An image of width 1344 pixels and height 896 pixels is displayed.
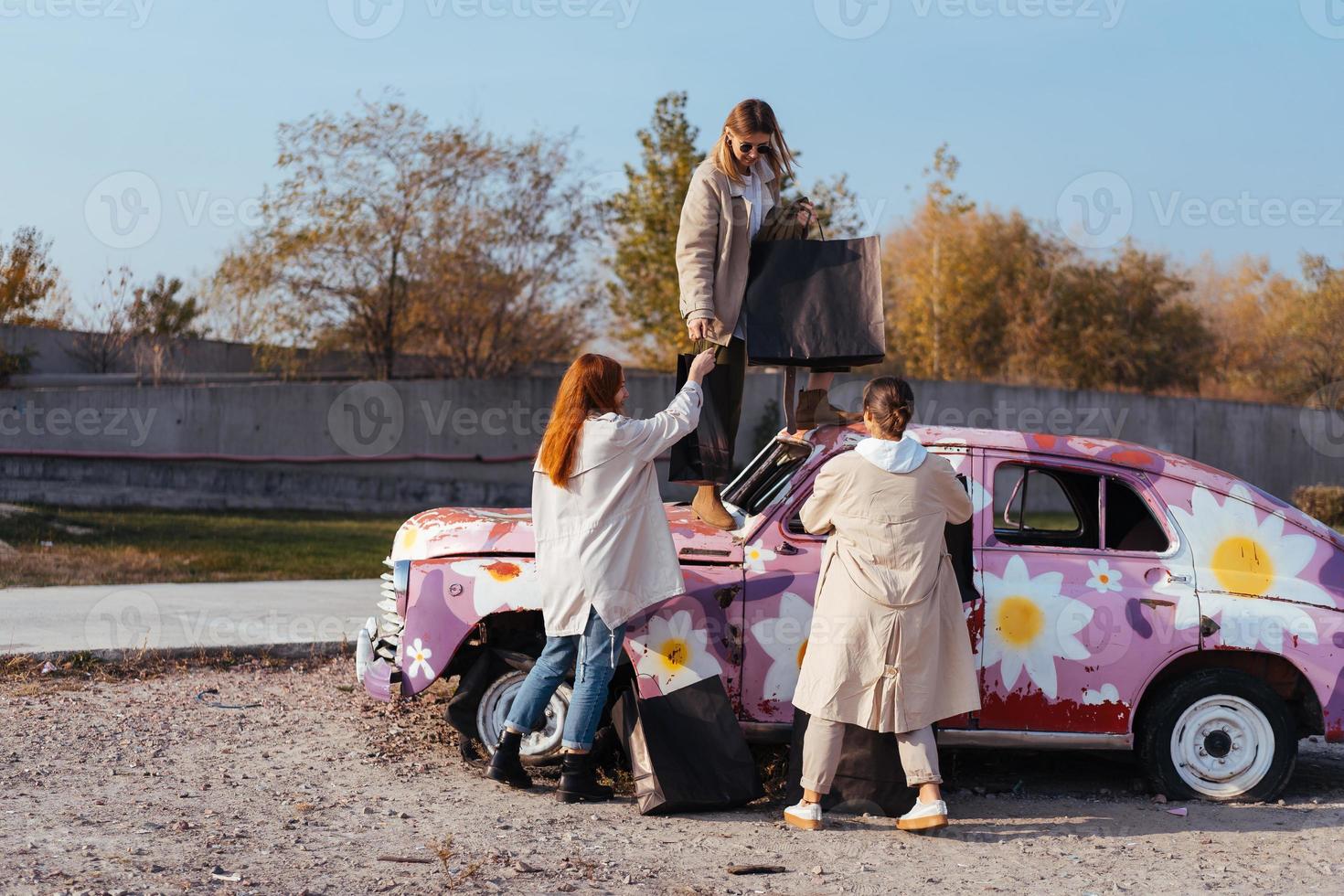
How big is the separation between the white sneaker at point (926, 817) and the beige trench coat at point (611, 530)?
134 centimetres

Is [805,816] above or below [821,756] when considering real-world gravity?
below

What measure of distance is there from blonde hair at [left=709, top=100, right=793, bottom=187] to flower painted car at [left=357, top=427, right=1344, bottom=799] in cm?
140

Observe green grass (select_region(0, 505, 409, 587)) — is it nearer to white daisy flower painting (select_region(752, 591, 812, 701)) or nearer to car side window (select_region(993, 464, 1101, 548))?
white daisy flower painting (select_region(752, 591, 812, 701))

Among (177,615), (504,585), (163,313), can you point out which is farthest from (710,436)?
(163,313)

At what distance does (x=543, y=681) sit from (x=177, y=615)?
553 cm

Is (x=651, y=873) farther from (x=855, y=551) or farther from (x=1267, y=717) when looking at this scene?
(x=1267, y=717)

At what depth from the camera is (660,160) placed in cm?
2639

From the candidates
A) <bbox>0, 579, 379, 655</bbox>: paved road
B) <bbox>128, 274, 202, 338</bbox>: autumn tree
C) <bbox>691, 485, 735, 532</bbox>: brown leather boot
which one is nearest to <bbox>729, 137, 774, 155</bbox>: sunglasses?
<bbox>691, 485, 735, 532</bbox>: brown leather boot

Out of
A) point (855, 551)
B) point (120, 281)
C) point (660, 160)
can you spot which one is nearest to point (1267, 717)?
point (855, 551)

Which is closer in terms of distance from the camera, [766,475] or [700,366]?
[700,366]

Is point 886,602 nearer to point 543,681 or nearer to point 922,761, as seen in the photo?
point 922,761

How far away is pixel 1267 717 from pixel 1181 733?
0.39 m

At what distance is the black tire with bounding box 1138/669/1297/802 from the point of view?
5.96 metres

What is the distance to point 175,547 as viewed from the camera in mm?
14172
